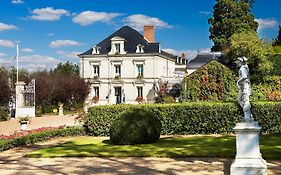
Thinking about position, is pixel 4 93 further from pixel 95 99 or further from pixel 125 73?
pixel 125 73

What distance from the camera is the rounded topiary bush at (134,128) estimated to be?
13445 mm

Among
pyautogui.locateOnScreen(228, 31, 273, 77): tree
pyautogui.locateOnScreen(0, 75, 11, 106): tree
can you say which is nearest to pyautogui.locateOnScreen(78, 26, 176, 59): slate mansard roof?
pyautogui.locateOnScreen(228, 31, 273, 77): tree

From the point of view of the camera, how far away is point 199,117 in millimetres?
17812

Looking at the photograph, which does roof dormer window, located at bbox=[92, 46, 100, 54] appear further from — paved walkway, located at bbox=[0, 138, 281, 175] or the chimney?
paved walkway, located at bbox=[0, 138, 281, 175]

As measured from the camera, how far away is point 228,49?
30.8 m

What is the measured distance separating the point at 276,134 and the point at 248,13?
25.5 m

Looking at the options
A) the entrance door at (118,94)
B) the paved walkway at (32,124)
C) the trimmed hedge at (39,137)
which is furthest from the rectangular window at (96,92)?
the trimmed hedge at (39,137)

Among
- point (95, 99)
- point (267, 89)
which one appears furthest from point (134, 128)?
point (95, 99)

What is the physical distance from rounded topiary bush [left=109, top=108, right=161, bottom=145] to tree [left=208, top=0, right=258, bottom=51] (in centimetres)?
2631

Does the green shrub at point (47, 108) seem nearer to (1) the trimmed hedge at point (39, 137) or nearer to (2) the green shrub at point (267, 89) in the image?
(1) the trimmed hedge at point (39, 137)

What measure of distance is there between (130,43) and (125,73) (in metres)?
3.92

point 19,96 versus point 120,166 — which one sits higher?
point 19,96

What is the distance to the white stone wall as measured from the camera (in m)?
45.4

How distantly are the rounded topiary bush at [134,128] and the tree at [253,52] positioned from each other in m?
15.3
